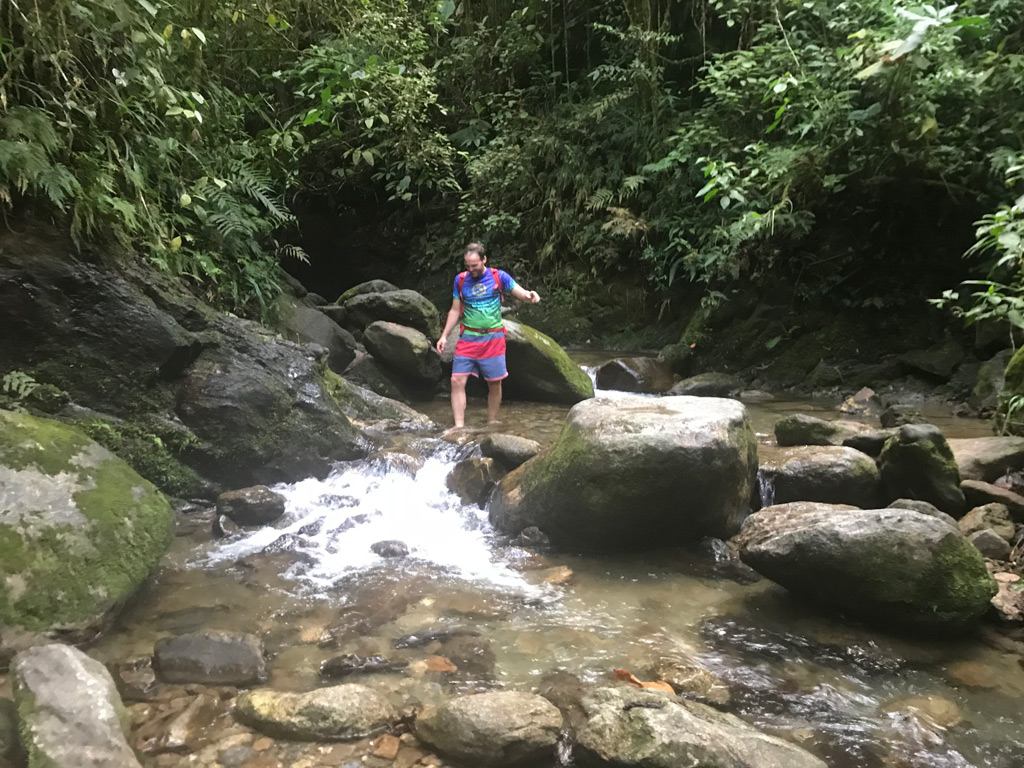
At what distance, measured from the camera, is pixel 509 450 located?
5844 millimetres

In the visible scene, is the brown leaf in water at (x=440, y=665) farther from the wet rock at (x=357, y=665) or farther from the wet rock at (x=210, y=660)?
the wet rock at (x=210, y=660)

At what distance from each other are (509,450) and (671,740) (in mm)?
3507

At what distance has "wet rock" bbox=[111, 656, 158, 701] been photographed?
9.35 ft

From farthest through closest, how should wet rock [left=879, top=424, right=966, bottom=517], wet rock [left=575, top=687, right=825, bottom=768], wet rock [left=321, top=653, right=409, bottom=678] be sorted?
wet rock [left=879, top=424, right=966, bottom=517]
wet rock [left=321, top=653, right=409, bottom=678]
wet rock [left=575, top=687, right=825, bottom=768]

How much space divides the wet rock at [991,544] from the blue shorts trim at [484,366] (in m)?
4.51

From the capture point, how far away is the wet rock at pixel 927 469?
4.63 m

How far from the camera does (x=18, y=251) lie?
461 cm

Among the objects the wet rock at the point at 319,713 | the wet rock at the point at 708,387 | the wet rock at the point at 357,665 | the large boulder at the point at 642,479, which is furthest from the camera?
the wet rock at the point at 708,387

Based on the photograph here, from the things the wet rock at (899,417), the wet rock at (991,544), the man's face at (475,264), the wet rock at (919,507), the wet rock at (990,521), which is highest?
the man's face at (475,264)

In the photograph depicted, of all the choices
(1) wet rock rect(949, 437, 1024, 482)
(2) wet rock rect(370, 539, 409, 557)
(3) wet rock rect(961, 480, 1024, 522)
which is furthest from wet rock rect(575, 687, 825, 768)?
(1) wet rock rect(949, 437, 1024, 482)

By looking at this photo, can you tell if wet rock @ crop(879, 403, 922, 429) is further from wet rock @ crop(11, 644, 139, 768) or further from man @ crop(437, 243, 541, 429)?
wet rock @ crop(11, 644, 139, 768)

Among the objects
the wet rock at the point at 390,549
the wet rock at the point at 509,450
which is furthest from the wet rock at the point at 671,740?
the wet rock at the point at 509,450

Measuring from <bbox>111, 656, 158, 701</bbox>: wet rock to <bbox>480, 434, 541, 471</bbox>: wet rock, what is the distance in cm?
323

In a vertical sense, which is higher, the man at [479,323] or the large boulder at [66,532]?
the man at [479,323]
